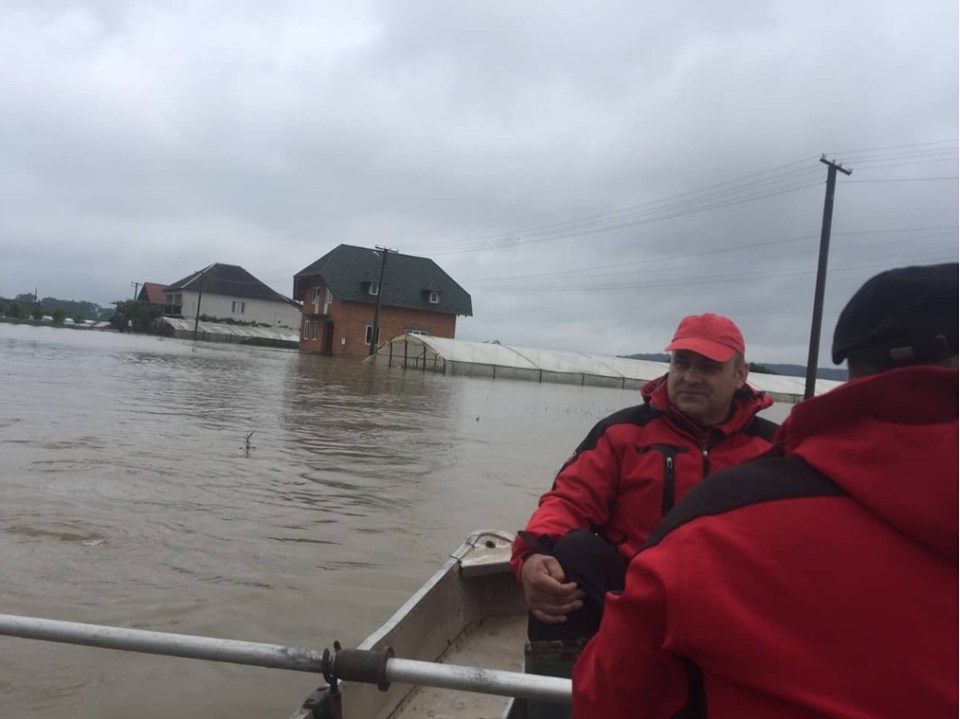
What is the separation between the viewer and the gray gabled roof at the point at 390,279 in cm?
4897

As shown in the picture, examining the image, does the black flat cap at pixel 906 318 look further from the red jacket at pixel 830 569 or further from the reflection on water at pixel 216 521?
the reflection on water at pixel 216 521

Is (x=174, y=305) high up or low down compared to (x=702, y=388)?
up

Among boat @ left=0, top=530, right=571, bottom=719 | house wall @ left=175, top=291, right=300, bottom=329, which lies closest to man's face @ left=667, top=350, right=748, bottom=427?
boat @ left=0, top=530, right=571, bottom=719

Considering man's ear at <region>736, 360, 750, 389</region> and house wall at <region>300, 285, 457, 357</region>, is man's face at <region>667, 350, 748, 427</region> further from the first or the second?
house wall at <region>300, 285, 457, 357</region>

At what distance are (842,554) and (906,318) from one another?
1.25 feet

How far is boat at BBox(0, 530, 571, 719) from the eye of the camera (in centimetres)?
225

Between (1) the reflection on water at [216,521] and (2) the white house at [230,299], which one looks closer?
(1) the reflection on water at [216,521]

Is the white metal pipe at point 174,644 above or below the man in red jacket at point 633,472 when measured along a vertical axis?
below

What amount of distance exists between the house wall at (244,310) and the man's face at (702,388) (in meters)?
70.9

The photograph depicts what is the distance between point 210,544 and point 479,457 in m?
6.21

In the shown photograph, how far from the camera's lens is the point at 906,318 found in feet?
3.70

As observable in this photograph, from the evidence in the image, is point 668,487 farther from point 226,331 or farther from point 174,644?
point 226,331

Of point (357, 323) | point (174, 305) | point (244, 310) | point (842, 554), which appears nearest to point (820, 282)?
point (842, 554)

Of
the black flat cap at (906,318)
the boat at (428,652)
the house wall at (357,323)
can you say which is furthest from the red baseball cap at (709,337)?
the house wall at (357,323)
